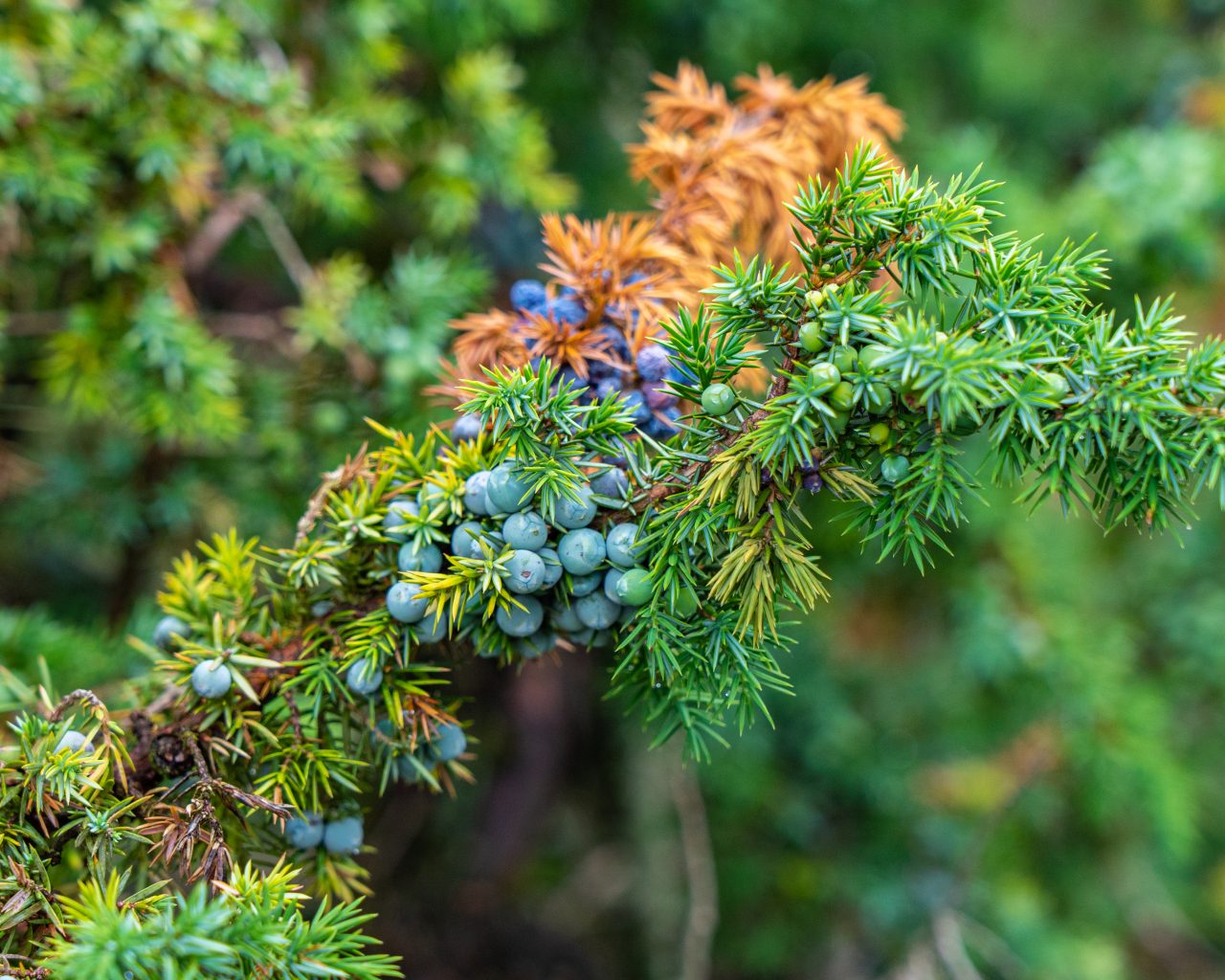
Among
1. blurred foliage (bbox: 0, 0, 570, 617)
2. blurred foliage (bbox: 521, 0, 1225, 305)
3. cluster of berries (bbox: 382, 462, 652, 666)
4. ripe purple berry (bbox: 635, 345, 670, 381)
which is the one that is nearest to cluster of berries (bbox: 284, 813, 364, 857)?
cluster of berries (bbox: 382, 462, 652, 666)

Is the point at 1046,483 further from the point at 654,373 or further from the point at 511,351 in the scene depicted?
the point at 511,351

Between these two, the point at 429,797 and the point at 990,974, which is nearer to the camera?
the point at 990,974

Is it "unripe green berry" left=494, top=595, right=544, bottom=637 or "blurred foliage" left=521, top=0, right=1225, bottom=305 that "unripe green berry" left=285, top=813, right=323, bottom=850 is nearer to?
"unripe green berry" left=494, top=595, right=544, bottom=637

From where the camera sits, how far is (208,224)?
151cm

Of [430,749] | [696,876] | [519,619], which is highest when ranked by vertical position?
[519,619]

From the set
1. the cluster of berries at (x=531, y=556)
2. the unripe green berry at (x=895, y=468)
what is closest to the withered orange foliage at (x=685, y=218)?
the cluster of berries at (x=531, y=556)

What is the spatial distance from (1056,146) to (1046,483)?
2987 mm

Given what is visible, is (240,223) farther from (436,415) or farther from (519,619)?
(519,619)

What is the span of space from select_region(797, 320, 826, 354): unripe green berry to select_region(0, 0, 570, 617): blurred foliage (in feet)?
2.72

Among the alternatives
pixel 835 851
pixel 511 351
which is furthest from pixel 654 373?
pixel 835 851

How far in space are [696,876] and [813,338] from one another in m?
1.57

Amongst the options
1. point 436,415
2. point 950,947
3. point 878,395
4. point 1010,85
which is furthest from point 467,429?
point 1010,85

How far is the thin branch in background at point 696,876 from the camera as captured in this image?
1.74m

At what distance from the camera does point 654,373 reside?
2.42 feet
